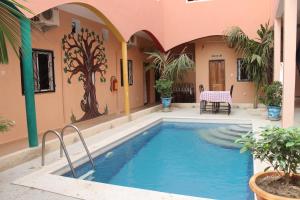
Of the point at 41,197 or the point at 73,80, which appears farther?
the point at 73,80

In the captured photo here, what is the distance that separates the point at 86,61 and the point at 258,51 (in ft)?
21.3

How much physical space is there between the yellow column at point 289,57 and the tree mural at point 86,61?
607cm

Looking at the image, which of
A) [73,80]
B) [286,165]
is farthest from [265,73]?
[286,165]

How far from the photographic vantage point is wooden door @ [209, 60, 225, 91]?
516 inches

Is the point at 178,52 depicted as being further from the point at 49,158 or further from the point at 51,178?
the point at 51,178

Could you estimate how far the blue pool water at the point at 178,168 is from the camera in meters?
4.41

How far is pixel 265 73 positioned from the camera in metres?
10.4

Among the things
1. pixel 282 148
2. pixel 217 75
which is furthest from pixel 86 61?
pixel 282 148

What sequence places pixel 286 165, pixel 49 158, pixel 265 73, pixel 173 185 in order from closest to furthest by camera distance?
pixel 286 165, pixel 173 185, pixel 49 158, pixel 265 73

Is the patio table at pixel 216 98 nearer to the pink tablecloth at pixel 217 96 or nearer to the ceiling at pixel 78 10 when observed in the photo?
the pink tablecloth at pixel 217 96

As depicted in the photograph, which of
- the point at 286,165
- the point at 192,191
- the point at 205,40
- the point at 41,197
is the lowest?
the point at 192,191

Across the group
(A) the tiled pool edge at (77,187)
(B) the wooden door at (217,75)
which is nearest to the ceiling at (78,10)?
(A) the tiled pool edge at (77,187)

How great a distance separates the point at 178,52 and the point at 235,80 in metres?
3.21

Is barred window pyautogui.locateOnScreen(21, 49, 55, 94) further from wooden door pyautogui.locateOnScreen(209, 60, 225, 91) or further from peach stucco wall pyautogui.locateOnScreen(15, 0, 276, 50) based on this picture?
wooden door pyautogui.locateOnScreen(209, 60, 225, 91)
